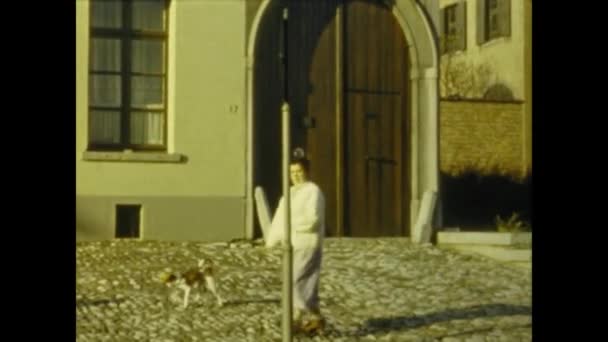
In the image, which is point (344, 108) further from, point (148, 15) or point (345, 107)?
point (148, 15)

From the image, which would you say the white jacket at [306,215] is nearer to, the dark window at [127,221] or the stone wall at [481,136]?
the dark window at [127,221]

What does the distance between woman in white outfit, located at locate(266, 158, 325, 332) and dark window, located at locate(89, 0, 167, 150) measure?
19.0ft

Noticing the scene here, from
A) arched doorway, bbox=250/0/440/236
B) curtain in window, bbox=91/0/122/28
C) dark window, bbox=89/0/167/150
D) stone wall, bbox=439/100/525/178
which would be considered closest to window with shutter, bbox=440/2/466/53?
stone wall, bbox=439/100/525/178

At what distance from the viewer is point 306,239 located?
9.98 m

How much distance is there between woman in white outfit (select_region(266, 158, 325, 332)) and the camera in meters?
9.91

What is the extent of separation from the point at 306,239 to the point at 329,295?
214 cm

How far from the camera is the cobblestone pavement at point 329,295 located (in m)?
10.3

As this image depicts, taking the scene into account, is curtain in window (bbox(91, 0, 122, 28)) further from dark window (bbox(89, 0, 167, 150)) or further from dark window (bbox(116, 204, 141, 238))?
dark window (bbox(116, 204, 141, 238))

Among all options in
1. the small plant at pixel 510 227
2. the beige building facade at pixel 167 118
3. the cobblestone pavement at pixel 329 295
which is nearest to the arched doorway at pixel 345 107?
the beige building facade at pixel 167 118
